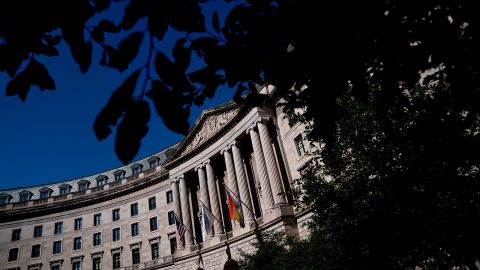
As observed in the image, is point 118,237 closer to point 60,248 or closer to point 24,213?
point 60,248

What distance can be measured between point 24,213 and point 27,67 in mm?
58444

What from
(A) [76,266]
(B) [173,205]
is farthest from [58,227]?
(B) [173,205]

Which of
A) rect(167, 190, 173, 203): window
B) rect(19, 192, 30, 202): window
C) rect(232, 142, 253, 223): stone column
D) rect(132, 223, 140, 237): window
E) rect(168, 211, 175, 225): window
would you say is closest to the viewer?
rect(232, 142, 253, 223): stone column

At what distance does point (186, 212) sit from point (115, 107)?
133 feet

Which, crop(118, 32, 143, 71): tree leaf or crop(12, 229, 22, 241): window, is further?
crop(12, 229, 22, 241): window

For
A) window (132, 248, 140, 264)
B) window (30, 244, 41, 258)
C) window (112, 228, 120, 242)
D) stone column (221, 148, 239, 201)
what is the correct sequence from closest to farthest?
stone column (221, 148, 239, 201)
window (132, 248, 140, 264)
window (112, 228, 120, 242)
window (30, 244, 41, 258)

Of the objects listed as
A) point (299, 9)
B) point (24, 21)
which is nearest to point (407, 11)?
A: point (299, 9)

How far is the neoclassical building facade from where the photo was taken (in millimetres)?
32812

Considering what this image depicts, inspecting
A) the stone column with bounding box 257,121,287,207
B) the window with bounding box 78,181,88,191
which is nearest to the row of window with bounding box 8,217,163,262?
the window with bounding box 78,181,88,191

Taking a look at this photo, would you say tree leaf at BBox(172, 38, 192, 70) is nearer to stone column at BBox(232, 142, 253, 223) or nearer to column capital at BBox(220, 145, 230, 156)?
stone column at BBox(232, 142, 253, 223)

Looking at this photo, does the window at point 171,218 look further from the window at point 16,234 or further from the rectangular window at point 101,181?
the window at point 16,234

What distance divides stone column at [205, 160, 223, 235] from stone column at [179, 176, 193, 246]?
3.88 metres

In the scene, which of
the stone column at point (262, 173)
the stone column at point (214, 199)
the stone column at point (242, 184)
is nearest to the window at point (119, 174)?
the stone column at point (214, 199)

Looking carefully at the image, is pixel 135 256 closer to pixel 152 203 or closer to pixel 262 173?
pixel 152 203
